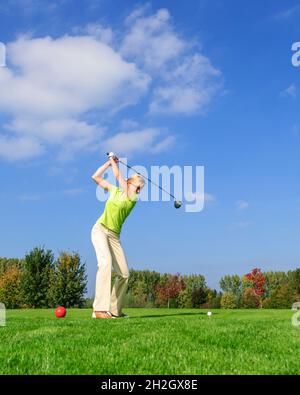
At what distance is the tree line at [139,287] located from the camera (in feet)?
190

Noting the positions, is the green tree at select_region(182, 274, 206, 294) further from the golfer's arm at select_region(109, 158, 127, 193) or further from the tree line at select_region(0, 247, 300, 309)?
the golfer's arm at select_region(109, 158, 127, 193)

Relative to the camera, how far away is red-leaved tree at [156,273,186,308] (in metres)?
74.8

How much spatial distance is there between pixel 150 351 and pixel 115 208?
7.22 meters

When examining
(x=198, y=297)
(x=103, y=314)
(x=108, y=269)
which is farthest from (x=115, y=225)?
(x=198, y=297)

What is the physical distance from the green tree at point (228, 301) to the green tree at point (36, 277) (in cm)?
3460

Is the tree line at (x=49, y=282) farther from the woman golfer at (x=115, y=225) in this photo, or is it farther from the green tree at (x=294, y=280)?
the woman golfer at (x=115, y=225)

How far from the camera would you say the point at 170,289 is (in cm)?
7519

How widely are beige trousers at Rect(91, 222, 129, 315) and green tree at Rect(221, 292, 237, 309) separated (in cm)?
7276

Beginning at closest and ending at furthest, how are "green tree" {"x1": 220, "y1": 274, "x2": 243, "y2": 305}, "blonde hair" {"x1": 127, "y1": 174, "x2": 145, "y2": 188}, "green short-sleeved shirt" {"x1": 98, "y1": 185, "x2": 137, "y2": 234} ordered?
"green short-sleeved shirt" {"x1": 98, "y1": 185, "x2": 137, "y2": 234}
"blonde hair" {"x1": 127, "y1": 174, "x2": 145, "y2": 188}
"green tree" {"x1": 220, "y1": 274, "x2": 243, "y2": 305}

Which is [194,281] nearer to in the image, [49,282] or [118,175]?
[49,282]

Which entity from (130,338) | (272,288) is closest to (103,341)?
(130,338)

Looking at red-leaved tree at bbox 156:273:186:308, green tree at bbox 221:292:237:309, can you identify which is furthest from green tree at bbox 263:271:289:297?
red-leaved tree at bbox 156:273:186:308

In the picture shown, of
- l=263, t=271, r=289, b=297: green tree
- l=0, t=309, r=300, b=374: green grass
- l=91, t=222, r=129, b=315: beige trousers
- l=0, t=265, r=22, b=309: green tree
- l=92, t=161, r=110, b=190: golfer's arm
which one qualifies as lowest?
l=0, t=309, r=300, b=374: green grass

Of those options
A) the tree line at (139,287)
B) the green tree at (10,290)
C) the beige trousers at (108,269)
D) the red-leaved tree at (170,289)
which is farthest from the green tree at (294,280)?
the beige trousers at (108,269)
